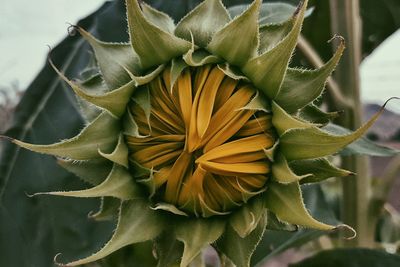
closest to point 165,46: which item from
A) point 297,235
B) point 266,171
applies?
point 266,171

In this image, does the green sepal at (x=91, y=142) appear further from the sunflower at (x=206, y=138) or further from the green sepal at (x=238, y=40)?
the green sepal at (x=238, y=40)

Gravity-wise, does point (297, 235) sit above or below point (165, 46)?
below

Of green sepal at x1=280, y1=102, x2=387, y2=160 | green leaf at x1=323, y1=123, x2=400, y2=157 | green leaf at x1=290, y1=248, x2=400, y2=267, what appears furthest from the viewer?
green leaf at x1=290, y1=248, x2=400, y2=267

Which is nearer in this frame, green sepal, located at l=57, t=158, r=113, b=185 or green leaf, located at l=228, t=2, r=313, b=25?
green sepal, located at l=57, t=158, r=113, b=185

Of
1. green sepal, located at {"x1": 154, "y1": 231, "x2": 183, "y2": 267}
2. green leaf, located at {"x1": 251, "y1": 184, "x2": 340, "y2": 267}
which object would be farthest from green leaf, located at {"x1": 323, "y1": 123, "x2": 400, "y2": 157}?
green sepal, located at {"x1": 154, "y1": 231, "x2": 183, "y2": 267}

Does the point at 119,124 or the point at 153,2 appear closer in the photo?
the point at 119,124

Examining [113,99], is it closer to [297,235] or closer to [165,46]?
[165,46]

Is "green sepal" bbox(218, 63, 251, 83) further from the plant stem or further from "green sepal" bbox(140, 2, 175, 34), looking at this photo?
the plant stem
